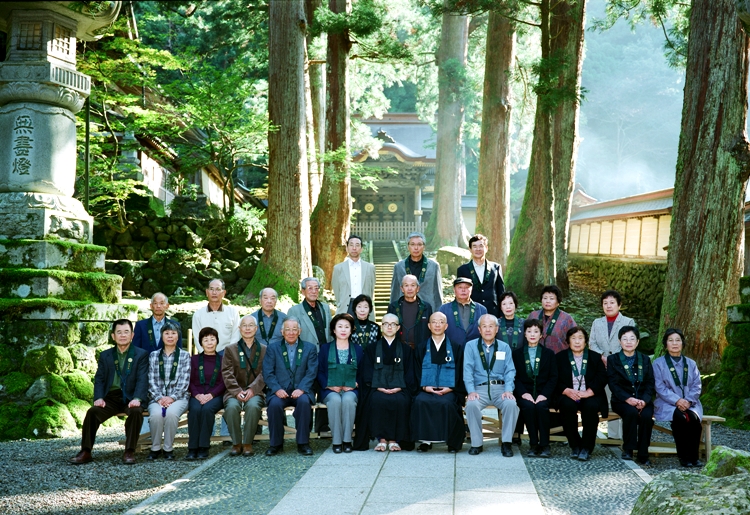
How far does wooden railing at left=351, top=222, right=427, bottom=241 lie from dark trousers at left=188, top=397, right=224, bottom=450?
22514 mm

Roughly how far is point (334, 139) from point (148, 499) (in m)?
12.5

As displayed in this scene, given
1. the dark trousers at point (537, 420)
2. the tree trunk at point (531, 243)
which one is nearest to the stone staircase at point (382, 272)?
the tree trunk at point (531, 243)

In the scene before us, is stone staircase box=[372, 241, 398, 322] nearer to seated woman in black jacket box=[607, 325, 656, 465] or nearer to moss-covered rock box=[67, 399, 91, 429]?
moss-covered rock box=[67, 399, 91, 429]

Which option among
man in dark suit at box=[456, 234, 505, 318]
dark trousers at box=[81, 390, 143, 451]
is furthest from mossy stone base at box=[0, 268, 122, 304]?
man in dark suit at box=[456, 234, 505, 318]

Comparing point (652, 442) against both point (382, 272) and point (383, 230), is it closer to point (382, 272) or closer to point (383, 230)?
point (382, 272)

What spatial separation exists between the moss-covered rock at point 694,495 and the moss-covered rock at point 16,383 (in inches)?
216

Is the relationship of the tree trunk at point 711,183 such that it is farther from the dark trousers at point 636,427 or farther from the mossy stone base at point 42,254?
the mossy stone base at point 42,254

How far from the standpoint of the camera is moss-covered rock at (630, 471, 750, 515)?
2.80 metres

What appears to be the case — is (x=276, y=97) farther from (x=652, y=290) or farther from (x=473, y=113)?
(x=473, y=113)

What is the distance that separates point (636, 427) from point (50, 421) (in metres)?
5.13

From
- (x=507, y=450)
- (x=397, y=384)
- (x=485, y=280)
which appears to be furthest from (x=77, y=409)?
(x=485, y=280)

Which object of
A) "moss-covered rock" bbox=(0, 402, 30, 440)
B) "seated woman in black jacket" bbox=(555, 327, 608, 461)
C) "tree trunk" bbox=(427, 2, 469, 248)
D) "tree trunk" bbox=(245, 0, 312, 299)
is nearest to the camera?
"seated woman in black jacket" bbox=(555, 327, 608, 461)

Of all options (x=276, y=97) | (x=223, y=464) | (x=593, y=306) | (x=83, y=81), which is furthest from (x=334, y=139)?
(x=223, y=464)

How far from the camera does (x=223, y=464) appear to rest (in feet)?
17.7
